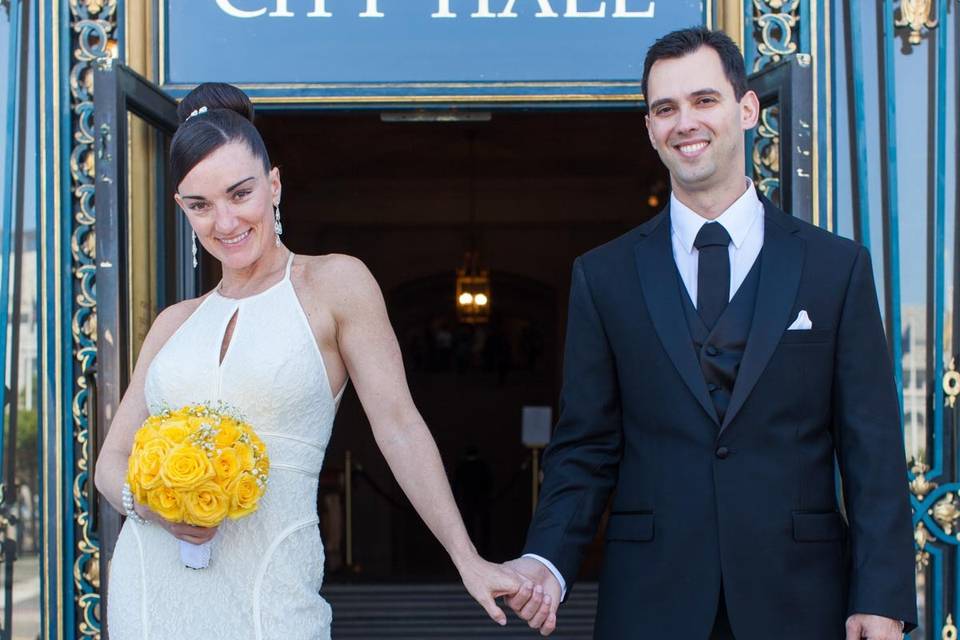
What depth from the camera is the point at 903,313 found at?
4.39m

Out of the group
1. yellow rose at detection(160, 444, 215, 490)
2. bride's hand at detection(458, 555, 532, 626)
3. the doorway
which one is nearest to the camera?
yellow rose at detection(160, 444, 215, 490)

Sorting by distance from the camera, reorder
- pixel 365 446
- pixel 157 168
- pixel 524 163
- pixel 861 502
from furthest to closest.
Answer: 1. pixel 365 446
2. pixel 524 163
3. pixel 157 168
4. pixel 861 502

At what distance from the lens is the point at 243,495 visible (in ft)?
8.52

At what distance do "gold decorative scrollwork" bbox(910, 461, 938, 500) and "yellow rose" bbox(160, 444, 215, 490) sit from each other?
2.63 m

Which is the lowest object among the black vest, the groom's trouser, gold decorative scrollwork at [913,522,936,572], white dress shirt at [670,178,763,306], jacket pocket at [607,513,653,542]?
gold decorative scrollwork at [913,522,936,572]

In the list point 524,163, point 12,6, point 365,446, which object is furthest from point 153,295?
point 365,446

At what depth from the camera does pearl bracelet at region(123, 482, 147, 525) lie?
2822 millimetres

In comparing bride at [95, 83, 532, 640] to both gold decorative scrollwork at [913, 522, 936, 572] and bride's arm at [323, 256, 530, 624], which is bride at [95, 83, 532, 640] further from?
gold decorative scrollwork at [913, 522, 936, 572]

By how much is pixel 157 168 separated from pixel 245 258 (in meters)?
1.47

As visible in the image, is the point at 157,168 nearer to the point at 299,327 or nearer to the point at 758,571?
the point at 299,327

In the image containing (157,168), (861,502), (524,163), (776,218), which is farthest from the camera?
(524,163)

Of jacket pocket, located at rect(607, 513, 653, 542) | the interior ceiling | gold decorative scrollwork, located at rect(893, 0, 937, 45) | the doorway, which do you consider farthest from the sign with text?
the doorway

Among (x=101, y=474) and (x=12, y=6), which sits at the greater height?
(x=12, y=6)

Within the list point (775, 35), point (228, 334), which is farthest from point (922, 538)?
point (228, 334)
